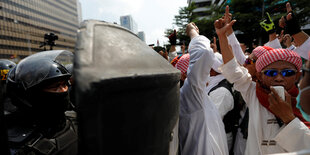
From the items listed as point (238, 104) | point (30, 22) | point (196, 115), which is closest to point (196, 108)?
point (196, 115)

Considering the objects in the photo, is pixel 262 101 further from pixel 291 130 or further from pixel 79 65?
pixel 79 65

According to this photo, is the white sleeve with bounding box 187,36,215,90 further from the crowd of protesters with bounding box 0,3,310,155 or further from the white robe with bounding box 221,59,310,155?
the white robe with bounding box 221,59,310,155

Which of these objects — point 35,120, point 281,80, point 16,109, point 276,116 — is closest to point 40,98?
point 35,120

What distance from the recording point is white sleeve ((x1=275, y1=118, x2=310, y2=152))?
4.72 ft

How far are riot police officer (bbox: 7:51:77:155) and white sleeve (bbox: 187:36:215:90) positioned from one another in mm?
1176

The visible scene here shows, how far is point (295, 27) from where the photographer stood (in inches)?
104

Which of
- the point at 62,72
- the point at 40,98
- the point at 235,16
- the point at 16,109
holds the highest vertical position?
the point at 235,16

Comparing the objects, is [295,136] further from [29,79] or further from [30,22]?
[30,22]

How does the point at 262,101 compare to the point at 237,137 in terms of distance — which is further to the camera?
the point at 237,137

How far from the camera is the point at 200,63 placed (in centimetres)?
134

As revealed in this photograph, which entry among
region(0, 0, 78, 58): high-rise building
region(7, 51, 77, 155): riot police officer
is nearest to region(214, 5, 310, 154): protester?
region(7, 51, 77, 155): riot police officer

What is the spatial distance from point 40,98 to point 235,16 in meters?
23.3

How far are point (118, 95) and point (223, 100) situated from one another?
2.04 meters

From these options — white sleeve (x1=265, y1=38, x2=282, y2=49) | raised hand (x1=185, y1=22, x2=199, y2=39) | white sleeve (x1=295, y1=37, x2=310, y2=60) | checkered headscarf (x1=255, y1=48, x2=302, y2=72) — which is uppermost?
white sleeve (x1=265, y1=38, x2=282, y2=49)
